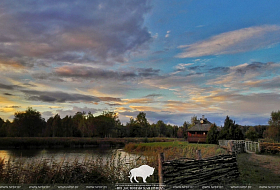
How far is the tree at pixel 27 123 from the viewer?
5916cm

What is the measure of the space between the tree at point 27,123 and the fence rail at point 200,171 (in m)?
61.4

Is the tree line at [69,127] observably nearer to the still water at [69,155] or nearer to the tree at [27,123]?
the tree at [27,123]

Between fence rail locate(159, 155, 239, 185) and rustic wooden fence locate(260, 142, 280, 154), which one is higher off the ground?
fence rail locate(159, 155, 239, 185)

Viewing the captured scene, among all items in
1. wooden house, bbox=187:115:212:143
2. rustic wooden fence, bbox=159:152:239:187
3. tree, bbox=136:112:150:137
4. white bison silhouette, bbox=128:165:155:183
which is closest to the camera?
rustic wooden fence, bbox=159:152:239:187

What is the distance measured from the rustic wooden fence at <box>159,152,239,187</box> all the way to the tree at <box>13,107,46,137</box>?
6141 centimetres

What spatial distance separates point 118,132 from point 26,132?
31783mm

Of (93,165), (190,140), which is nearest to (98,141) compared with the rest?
(190,140)

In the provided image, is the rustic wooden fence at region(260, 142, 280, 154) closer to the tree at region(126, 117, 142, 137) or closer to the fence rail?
the fence rail

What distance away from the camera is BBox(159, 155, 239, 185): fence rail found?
7859 mm

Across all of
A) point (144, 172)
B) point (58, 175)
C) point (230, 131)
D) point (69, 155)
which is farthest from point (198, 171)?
point (230, 131)

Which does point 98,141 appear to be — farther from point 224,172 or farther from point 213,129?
point 224,172

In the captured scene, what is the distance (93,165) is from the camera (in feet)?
29.9

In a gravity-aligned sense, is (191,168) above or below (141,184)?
above

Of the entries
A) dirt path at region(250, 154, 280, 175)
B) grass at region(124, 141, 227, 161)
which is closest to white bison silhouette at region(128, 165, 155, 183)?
grass at region(124, 141, 227, 161)
